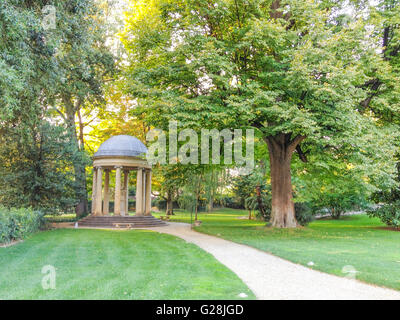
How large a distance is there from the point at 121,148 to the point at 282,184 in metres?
14.6

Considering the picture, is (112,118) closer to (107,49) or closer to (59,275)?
(107,49)

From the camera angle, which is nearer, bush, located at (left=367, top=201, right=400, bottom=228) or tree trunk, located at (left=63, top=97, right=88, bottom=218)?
bush, located at (left=367, top=201, right=400, bottom=228)

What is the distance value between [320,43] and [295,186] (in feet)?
42.8

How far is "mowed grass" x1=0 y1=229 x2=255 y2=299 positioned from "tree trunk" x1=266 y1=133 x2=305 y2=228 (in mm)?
8889

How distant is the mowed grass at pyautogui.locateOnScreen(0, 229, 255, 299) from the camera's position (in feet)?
22.3

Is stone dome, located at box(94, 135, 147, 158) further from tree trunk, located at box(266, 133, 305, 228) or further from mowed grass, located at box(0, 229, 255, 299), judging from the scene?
mowed grass, located at box(0, 229, 255, 299)

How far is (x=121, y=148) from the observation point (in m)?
28.7

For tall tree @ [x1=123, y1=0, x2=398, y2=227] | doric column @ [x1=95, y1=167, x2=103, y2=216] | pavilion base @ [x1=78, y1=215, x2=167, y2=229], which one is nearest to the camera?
tall tree @ [x1=123, y1=0, x2=398, y2=227]

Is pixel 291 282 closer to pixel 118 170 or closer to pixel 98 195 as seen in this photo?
pixel 118 170

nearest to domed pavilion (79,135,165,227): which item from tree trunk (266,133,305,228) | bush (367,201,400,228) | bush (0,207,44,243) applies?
bush (0,207,44,243)

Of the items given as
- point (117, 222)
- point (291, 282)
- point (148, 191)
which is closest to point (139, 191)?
point (148, 191)

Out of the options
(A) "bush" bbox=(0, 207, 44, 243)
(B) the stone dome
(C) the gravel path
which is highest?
(B) the stone dome

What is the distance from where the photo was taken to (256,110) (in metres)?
16.2
